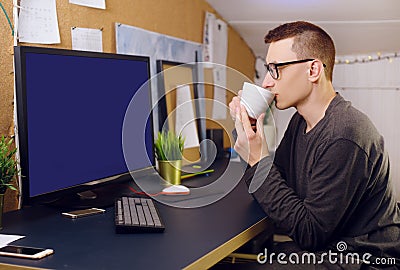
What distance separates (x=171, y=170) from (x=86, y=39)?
1.75 feet

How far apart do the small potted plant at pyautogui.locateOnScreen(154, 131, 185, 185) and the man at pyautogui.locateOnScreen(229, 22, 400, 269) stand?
35cm

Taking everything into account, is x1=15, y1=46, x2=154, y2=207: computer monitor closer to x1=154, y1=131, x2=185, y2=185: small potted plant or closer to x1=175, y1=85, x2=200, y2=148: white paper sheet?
x1=154, y1=131, x2=185, y2=185: small potted plant

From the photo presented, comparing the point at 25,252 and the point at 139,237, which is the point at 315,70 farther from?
the point at 25,252

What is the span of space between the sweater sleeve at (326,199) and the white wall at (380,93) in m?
1.44

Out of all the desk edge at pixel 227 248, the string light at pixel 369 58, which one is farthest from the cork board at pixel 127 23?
the desk edge at pixel 227 248

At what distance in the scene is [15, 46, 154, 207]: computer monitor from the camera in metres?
1.40

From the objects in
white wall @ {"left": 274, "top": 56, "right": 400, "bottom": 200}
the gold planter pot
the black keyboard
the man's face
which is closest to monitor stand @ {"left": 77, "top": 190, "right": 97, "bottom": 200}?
the black keyboard

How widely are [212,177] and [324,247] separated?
28.9 inches

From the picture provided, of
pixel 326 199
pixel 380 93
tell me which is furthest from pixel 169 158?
pixel 380 93

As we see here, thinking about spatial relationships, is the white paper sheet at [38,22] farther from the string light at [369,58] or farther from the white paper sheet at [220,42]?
the string light at [369,58]

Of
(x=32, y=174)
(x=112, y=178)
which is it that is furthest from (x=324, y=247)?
(x=32, y=174)

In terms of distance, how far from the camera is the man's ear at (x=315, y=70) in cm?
160

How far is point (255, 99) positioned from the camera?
5.40 ft

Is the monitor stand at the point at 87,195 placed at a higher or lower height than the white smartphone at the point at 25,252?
higher
